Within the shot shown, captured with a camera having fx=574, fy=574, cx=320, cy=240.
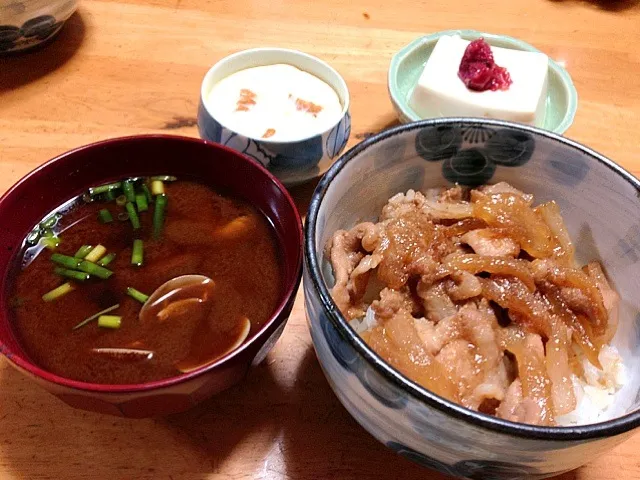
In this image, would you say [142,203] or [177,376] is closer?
[177,376]

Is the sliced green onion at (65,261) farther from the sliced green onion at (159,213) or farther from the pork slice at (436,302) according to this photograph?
the pork slice at (436,302)

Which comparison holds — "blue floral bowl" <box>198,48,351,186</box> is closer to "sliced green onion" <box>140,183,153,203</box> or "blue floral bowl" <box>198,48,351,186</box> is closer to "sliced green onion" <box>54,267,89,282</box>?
"sliced green onion" <box>140,183,153,203</box>

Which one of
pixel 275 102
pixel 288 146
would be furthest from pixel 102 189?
pixel 275 102

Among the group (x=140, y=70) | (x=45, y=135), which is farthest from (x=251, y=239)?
(x=140, y=70)

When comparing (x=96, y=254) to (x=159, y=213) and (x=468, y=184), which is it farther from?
(x=468, y=184)

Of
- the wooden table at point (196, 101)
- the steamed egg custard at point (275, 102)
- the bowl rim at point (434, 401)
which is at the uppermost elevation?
the bowl rim at point (434, 401)

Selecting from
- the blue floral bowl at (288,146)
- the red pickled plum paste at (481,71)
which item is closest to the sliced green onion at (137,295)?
the blue floral bowl at (288,146)
